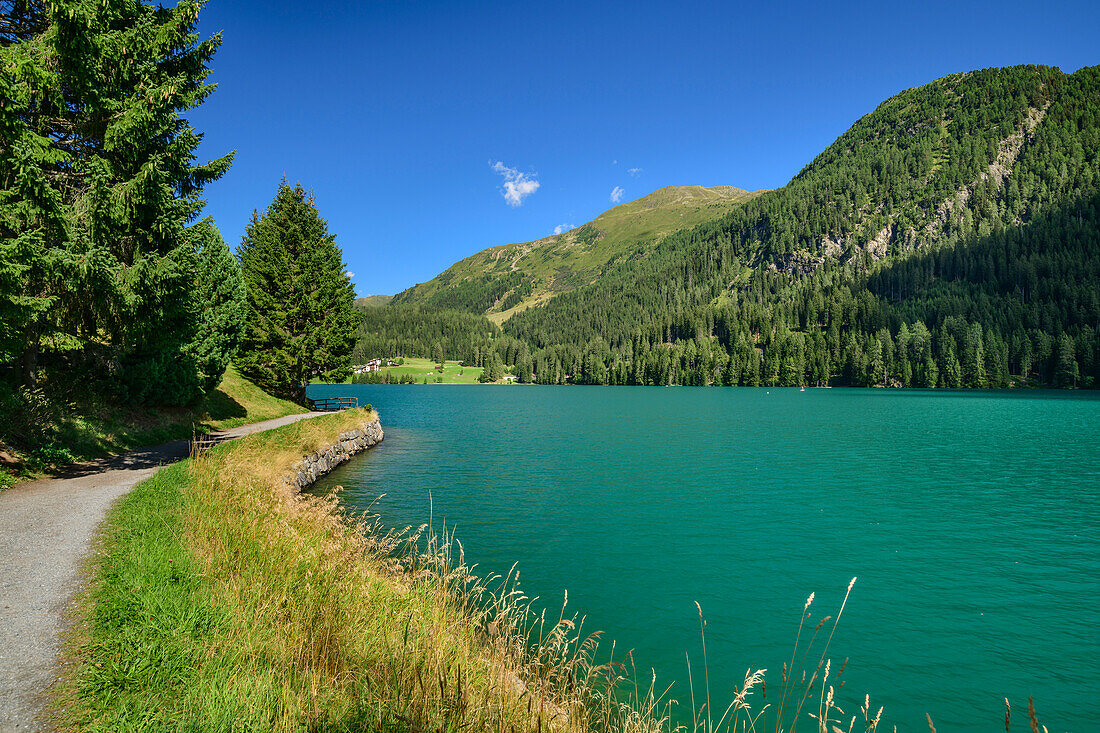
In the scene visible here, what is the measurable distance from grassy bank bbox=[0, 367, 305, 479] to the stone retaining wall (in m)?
4.78

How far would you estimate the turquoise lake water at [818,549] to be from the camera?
10773 millimetres

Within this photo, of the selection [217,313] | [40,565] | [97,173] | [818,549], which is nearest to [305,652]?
[40,565]

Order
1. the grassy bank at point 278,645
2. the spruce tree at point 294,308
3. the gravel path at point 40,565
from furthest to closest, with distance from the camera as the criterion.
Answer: the spruce tree at point 294,308 < the gravel path at point 40,565 < the grassy bank at point 278,645

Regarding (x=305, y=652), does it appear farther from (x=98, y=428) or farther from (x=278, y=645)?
(x=98, y=428)

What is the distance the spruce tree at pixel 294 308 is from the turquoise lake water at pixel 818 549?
11.2 meters

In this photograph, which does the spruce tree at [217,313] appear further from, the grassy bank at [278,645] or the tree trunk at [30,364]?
the grassy bank at [278,645]

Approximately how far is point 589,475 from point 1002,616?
1852 cm

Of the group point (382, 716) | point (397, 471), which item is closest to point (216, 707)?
point (382, 716)

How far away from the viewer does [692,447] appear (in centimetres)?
3922

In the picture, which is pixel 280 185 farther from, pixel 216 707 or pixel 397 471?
pixel 216 707

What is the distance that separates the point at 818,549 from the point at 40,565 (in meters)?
20.4

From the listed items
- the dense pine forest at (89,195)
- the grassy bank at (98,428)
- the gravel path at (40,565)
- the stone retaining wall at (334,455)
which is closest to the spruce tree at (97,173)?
the dense pine forest at (89,195)

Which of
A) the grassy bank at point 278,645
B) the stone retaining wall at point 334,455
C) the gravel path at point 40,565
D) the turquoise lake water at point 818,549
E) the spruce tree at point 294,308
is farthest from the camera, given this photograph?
the spruce tree at point 294,308

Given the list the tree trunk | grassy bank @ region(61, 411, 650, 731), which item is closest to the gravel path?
grassy bank @ region(61, 411, 650, 731)
